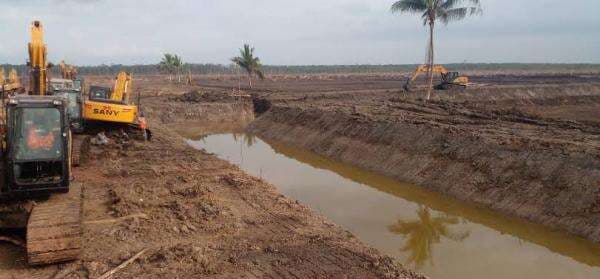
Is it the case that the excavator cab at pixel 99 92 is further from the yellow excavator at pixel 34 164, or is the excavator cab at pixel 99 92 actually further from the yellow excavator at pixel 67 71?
the yellow excavator at pixel 34 164

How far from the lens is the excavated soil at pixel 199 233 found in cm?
825

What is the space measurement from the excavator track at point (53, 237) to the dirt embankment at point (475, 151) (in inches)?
419

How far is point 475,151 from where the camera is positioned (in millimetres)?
16297

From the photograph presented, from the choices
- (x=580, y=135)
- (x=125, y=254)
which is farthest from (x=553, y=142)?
(x=125, y=254)

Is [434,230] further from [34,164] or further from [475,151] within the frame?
[34,164]

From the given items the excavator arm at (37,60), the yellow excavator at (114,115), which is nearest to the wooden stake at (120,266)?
the excavator arm at (37,60)

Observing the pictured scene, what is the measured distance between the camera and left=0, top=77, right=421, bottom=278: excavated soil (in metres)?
8.25

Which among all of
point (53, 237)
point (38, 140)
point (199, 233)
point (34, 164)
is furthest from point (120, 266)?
point (38, 140)

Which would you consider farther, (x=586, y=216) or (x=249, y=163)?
(x=249, y=163)

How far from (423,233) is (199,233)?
19.3 ft

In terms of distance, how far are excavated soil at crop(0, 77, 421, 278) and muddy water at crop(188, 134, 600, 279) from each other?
1776 mm

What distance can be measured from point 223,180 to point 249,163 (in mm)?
7010

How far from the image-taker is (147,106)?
34938 millimetres

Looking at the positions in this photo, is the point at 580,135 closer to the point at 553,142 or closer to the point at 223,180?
the point at 553,142
